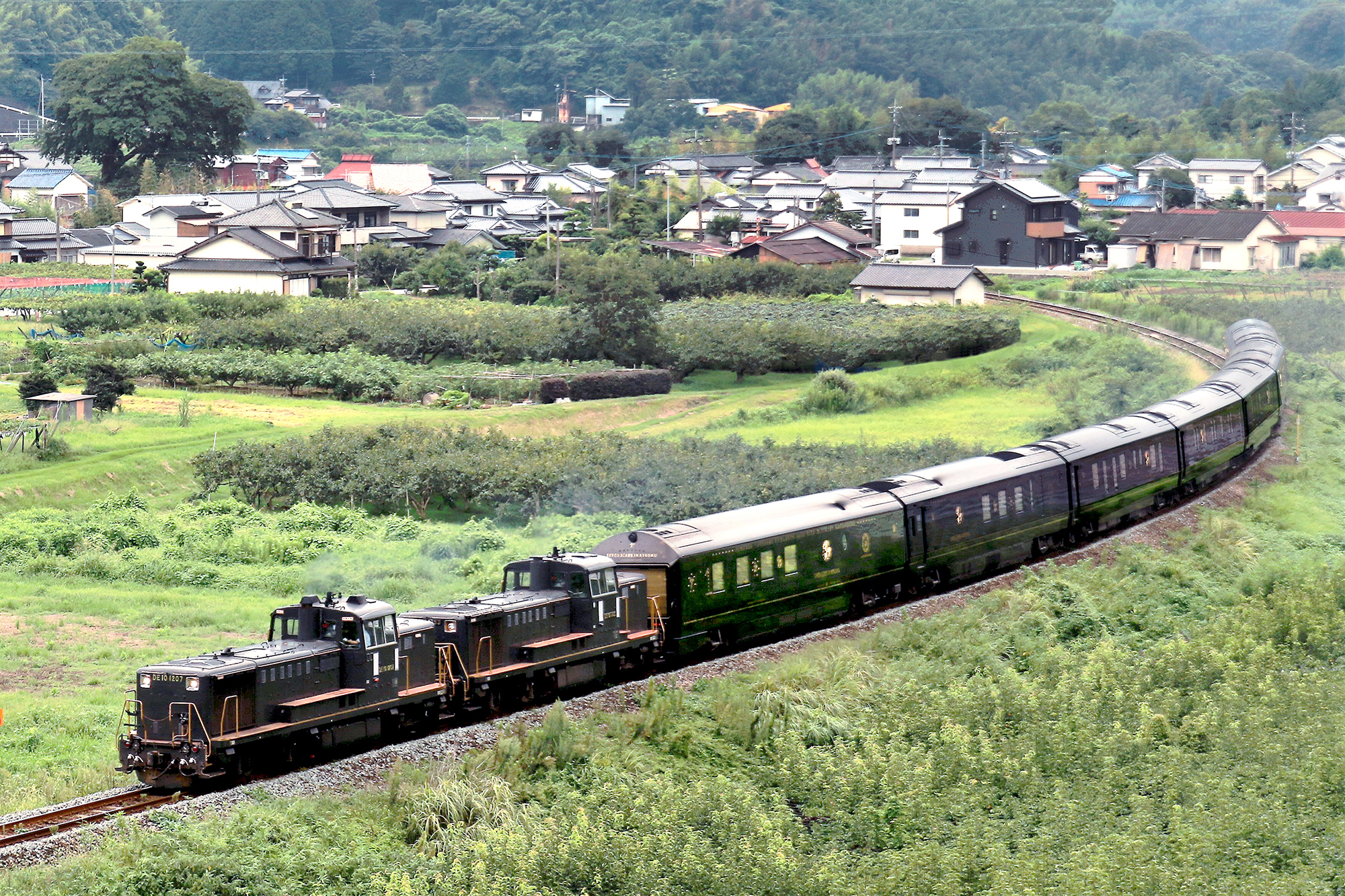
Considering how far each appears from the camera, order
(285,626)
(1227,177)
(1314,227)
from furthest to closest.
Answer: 1. (1227,177)
2. (1314,227)
3. (285,626)

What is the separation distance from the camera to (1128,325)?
57.4 metres

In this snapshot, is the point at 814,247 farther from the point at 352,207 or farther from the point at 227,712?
the point at 227,712

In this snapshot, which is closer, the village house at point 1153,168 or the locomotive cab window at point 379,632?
the locomotive cab window at point 379,632

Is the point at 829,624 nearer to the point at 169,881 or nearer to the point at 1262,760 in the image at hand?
the point at 1262,760

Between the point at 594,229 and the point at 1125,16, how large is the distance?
118773 mm

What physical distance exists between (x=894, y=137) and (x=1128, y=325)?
58722 mm

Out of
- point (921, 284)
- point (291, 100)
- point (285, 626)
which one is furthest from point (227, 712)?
point (291, 100)

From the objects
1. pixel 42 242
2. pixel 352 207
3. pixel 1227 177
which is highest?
pixel 1227 177

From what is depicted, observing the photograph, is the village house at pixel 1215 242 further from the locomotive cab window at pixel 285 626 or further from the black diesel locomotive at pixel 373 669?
the locomotive cab window at pixel 285 626

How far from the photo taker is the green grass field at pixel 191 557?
20875 mm

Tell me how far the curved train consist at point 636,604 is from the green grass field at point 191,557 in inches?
68.4

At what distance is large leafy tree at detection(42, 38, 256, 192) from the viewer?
332 feet

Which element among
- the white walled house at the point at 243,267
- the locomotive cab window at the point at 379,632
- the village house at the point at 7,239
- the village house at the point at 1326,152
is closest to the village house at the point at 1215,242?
the village house at the point at 1326,152

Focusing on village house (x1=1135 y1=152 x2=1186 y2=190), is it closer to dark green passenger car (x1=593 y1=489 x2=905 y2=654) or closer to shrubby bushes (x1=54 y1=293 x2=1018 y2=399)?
shrubby bushes (x1=54 y1=293 x2=1018 y2=399)
